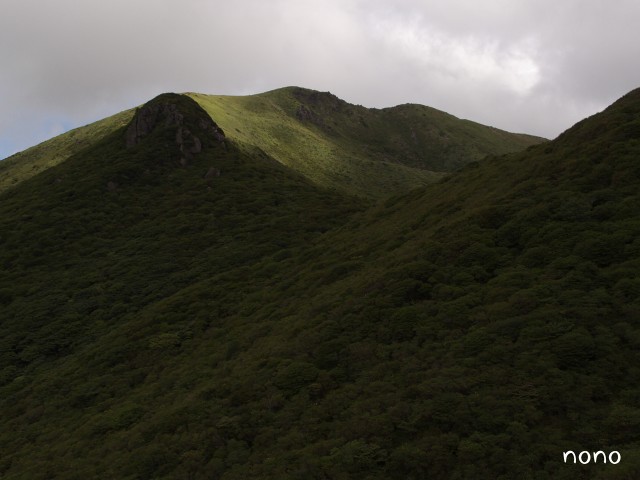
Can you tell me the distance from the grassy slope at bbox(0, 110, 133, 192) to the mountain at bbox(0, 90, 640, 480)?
91.6 m

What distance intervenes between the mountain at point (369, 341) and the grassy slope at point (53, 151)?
301 ft

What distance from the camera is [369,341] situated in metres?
23.9

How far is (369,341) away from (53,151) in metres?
157

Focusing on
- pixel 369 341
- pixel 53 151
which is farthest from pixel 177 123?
pixel 53 151

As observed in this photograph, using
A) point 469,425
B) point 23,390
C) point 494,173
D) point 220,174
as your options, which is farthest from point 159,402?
point 220,174

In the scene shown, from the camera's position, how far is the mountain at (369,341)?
16.6 meters

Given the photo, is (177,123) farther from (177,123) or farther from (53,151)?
(53,151)

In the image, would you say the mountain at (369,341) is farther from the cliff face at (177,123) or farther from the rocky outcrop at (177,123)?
the cliff face at (177,123)

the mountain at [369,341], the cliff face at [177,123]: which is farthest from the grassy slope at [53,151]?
the mountain at [369,341]

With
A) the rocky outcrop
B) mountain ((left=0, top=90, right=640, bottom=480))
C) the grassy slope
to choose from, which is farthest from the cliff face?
the grassy slope

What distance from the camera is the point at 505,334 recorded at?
20172mm

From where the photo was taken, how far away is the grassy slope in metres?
134

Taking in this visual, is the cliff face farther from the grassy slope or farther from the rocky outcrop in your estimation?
the grassy slope

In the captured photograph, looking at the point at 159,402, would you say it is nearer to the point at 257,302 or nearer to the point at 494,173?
the point at 257,302
